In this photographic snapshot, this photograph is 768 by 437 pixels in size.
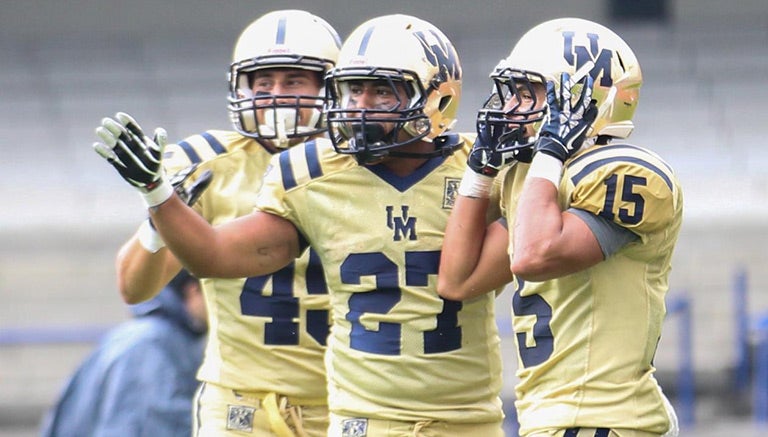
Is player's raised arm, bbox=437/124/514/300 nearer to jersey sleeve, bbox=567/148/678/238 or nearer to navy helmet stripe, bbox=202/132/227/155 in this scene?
jersey sleeve, bbox=567/148/678/238

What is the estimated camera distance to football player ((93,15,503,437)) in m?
3.50

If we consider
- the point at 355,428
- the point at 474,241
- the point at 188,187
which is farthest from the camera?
the point at 188,187

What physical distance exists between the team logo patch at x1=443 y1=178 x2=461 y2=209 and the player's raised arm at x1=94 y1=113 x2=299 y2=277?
1.39 feet

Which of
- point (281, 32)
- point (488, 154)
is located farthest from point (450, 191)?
point (281, 32)

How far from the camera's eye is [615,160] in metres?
3.11

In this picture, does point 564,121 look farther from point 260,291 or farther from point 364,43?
point 260,291

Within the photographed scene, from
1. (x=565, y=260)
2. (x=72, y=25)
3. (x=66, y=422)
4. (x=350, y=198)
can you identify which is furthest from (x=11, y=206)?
(x=565, y=260)

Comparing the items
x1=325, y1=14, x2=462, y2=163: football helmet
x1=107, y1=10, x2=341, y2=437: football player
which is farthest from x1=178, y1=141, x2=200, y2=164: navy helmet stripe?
x1=325, y1=14, x2=462, y2=163: football helmet

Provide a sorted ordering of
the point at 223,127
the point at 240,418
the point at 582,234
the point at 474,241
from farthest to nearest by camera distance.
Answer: the point at 223,127
the point at 240,418
the point at 474,241
the point at 582,234

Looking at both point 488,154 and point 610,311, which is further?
point 488,154

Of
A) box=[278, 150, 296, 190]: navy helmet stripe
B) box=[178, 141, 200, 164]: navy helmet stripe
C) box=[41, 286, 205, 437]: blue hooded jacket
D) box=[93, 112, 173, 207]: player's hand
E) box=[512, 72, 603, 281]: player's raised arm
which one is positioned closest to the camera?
box=[512, 72, 603, 281]: player's raised arm

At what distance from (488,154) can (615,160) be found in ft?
1.12

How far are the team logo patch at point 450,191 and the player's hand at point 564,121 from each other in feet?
1.56

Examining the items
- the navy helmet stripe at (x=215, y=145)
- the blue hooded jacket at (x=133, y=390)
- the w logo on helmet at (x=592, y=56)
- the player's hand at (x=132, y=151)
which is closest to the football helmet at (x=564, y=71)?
the w logo on helmet at (x=592, y=56)
